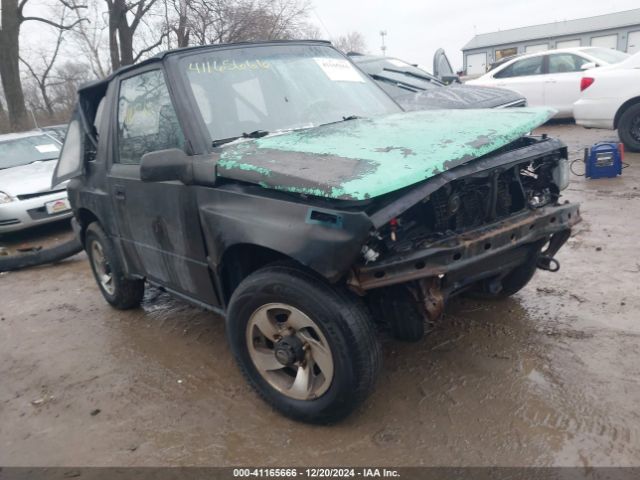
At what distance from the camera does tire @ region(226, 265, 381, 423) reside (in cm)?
231

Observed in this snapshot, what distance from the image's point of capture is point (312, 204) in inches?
88.4

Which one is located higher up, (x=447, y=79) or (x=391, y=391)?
(x=447, y=79)

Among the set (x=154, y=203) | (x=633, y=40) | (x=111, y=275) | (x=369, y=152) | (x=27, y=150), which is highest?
(x=369, y=152)

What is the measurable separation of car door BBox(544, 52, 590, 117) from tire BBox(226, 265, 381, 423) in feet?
33.2

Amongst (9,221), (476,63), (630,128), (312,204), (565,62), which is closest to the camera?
(312,204)

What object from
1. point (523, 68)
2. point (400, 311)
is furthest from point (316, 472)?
point (523, 68)

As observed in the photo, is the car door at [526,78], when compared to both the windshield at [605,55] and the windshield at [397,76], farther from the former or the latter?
the windshield at [397,76]

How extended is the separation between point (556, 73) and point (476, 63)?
151 ft

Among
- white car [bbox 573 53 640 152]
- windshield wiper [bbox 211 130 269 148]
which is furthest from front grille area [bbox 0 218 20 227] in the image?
white car [bbox 573 53 640 152]

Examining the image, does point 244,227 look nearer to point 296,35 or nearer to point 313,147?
point 313,147

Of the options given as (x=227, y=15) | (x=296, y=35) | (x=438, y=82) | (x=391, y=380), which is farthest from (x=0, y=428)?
(x=296, y=35)

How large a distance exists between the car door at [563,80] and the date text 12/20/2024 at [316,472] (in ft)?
34.1

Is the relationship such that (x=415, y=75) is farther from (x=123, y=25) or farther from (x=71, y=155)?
(x=123, y=25)

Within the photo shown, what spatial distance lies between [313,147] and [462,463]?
64.6 inches
